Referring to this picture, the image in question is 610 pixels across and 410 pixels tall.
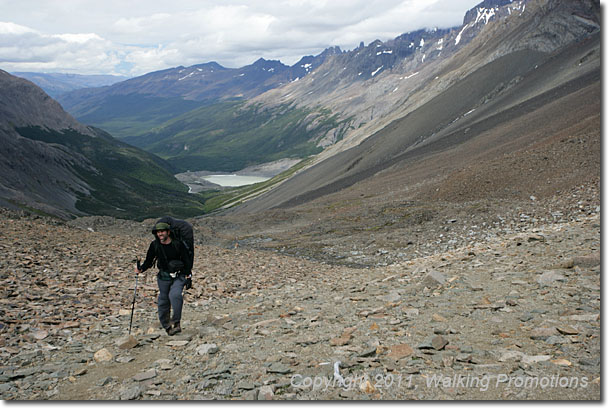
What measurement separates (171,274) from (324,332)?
3817 millimetres

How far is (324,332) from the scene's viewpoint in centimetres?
950

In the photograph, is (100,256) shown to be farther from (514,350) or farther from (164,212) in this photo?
(164,212)

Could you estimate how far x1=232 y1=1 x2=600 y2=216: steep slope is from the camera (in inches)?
2810

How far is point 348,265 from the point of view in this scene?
942 inches

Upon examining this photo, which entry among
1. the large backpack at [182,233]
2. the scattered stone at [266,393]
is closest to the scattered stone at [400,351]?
the scattered stone at [266,393]

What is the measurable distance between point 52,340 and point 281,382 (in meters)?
6.21

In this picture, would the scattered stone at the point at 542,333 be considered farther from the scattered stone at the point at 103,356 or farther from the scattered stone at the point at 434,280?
the scattered stone at the point at 103,356

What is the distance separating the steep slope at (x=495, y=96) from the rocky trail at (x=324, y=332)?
44056 millimetres

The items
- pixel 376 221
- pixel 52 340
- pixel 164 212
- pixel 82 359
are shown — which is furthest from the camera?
pixel 164 212

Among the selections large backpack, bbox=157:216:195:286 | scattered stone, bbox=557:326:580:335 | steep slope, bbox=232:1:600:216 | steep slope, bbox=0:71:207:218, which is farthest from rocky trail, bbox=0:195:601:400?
steep slope, bbox=0:71:207:218

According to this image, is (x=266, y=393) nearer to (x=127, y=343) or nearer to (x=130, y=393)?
(x=130, y=393)

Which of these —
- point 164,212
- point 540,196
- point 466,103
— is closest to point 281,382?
point 540,196

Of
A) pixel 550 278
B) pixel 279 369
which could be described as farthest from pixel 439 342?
pixel 550 278

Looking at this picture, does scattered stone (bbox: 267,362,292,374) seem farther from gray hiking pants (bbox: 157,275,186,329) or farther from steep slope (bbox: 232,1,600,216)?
steep slope (bbox: 232,1,600,216)
